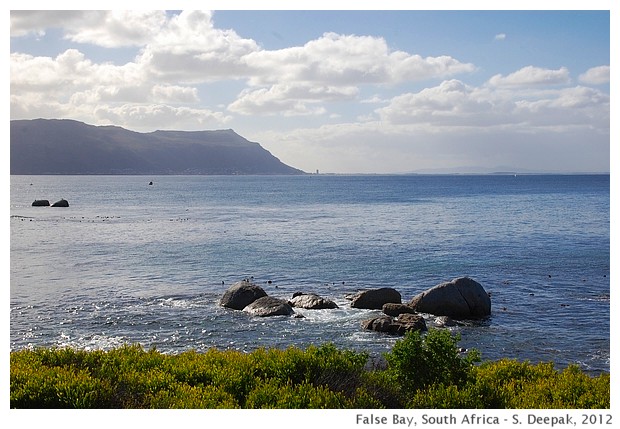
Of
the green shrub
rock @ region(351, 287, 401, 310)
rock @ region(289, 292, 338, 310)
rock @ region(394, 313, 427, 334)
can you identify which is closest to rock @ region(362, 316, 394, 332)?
rock @ region(394, 313, 427, 334)

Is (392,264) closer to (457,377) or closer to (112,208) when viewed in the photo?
(457,377)

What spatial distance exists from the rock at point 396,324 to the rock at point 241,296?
28.2 ft

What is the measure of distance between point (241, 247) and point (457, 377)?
169 ft

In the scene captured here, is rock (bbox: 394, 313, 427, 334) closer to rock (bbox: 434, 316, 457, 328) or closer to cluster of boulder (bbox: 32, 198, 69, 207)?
rock (bbox: 434, 316, 457, 328)

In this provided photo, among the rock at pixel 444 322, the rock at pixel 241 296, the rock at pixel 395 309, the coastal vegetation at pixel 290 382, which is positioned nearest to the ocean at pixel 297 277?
the rock at pixel 444 322

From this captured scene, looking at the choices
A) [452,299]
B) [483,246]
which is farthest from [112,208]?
[452,299]

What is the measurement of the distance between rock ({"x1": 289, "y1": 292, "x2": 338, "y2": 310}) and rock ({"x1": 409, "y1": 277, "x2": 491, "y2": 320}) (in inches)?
231

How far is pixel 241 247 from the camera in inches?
2603

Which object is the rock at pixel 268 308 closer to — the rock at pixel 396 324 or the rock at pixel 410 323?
the rock at pixel 396 324

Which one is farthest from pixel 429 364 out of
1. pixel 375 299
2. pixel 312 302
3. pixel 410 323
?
pixel 312 302

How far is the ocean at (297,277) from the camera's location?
3234 centimetres

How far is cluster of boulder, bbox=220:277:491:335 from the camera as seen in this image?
120 feet

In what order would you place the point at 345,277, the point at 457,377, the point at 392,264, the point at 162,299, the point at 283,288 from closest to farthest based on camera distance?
the point at 457,377
the point at 162,299
the point at 283,288
the point at 345,277
the point at 392,264

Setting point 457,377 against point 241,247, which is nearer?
point 457,377
